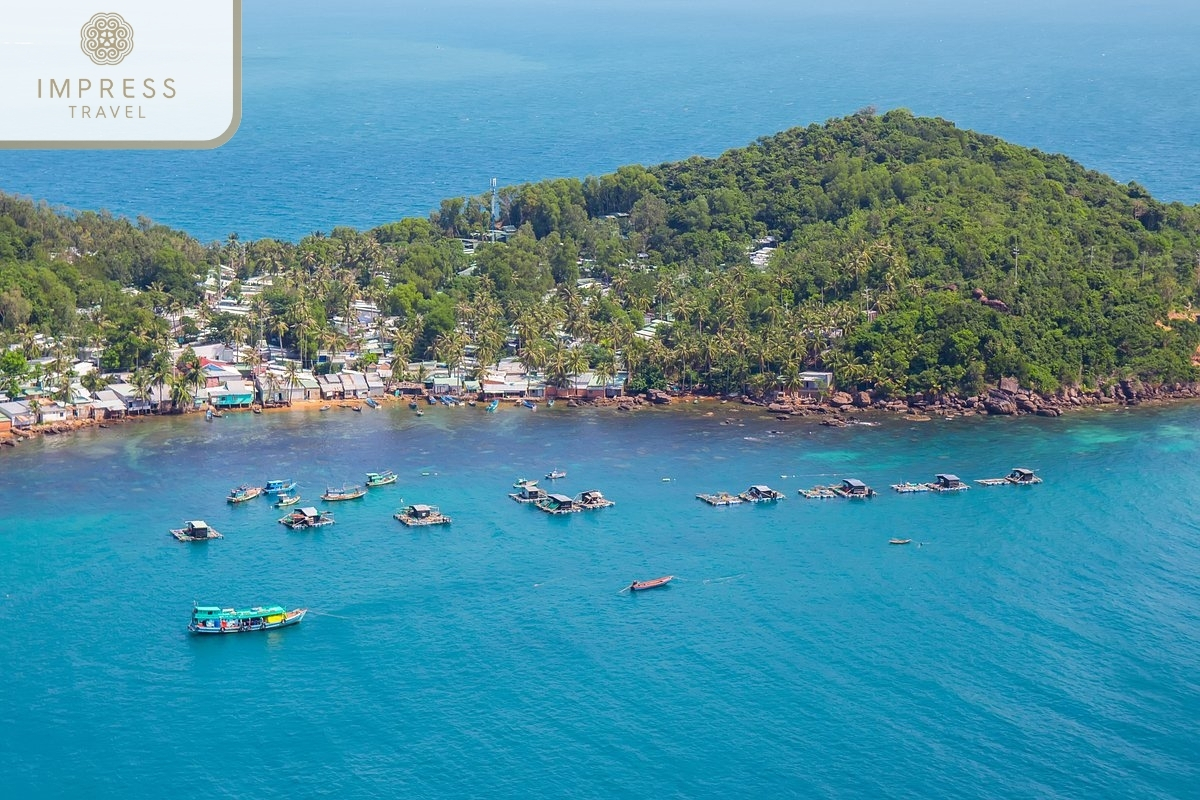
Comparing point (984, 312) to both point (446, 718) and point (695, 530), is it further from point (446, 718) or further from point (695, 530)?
point (446, 718)

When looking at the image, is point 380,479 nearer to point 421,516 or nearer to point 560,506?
point 421,516

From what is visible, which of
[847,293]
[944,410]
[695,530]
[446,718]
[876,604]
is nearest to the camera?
[446,718]


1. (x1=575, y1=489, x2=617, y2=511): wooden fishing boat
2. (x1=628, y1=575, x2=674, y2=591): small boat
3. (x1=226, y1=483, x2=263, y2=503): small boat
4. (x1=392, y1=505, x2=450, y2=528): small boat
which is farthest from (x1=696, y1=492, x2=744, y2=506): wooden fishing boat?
(x1=226, y1=483, x2=263, y2=503): small boat

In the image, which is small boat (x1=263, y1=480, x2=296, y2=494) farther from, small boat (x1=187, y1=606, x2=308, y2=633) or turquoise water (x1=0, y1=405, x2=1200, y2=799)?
small boat (x1=187, y1=606, x2=308, y2=633)

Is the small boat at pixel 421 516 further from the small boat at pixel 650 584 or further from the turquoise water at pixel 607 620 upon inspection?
the small boat at pixel 650 584

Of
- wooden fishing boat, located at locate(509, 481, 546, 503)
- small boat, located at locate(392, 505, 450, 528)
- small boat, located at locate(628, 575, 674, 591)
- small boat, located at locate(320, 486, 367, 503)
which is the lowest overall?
small boat, located at locate(628, 575, 674, 591)

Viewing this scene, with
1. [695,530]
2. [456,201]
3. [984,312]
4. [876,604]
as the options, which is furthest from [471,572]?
[456,201]
